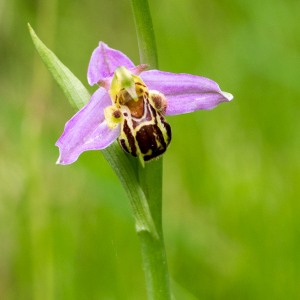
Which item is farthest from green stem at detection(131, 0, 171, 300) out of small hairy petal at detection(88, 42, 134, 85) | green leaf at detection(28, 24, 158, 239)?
small hairy petal at detection(88, 42, 134, 85)

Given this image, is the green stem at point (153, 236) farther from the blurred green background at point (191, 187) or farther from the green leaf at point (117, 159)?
the blurred green background at point (191, 187)

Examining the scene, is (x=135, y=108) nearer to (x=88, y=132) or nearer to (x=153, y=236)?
(x=88, y=132)

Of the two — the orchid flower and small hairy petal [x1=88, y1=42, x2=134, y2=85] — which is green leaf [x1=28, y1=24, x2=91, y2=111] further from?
small hairy petal [x1=88, y1=42, x2=134, y2=85]

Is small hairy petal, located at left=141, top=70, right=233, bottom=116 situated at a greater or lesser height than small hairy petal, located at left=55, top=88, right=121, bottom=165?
greater

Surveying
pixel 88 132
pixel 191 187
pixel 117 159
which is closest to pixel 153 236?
pixel 117 159

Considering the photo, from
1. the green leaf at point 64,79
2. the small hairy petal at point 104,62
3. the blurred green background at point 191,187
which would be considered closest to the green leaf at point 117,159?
the green leaf at point 64,79

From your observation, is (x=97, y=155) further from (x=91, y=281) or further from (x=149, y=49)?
(x=149, y=49)
